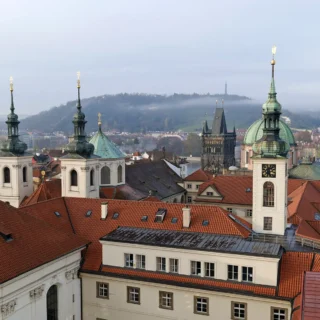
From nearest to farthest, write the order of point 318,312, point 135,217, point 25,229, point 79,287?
point 318,312, point 25,229, point 79,287, point 135,217

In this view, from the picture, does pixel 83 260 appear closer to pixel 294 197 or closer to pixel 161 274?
pixel 161 274

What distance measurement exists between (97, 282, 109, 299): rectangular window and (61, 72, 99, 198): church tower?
14.0m

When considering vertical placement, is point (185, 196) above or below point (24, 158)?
below

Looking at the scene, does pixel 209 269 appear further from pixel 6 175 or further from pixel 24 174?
pixel 6 175

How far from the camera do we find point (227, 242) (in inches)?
1089

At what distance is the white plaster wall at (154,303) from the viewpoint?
2555cm

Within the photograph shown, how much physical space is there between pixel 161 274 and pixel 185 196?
37.0 meters

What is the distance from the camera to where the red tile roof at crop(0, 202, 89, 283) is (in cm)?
2330

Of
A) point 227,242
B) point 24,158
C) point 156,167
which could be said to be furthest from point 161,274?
point 156,167

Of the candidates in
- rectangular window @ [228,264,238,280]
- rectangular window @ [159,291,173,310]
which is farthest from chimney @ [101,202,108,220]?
rectangular window @ [228,264,238,280]

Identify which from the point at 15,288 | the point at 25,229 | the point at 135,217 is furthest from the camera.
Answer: the point at 135,217

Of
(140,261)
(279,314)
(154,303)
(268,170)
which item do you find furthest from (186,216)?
(279,314)

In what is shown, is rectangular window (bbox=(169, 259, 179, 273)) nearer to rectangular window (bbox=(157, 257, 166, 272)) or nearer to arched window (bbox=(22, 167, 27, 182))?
rectangular window (bbox=(157, 257, 166, 272))

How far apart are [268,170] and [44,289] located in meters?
18.4
